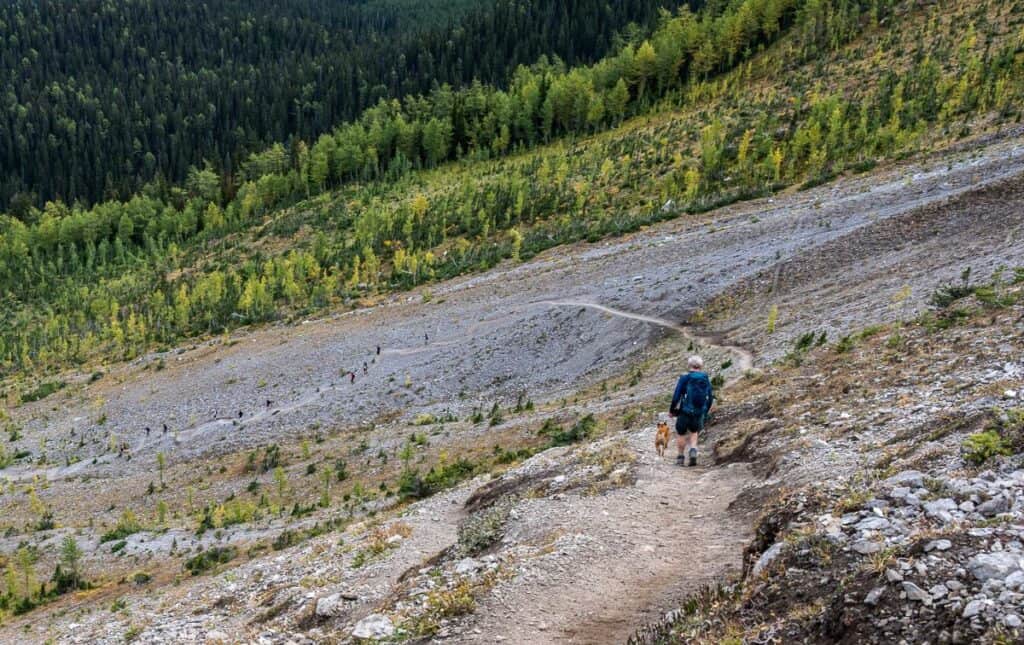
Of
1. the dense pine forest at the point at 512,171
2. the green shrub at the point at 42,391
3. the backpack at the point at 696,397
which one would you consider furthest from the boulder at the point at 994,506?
the green shrub at the point at 42,391

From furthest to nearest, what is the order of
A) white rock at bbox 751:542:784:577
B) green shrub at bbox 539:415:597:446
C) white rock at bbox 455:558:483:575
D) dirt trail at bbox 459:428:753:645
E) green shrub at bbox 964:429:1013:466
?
green shrub at bbox 539:415:597:446 → white rock at bbox 455:558:483:575 → dirt trail at bbox 459:428:753:645 → green shrub at bbox 964:429:1013:466 → white rock at bbox 751:542:784:577

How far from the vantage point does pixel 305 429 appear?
39.0m

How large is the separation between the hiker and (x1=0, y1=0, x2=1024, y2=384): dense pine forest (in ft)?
143

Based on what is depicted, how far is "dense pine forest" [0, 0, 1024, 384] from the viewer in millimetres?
66938

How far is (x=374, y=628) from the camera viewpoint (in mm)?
10453

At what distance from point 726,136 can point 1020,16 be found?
34.4m

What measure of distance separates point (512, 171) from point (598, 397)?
71.9m

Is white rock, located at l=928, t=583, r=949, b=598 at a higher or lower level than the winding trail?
higher

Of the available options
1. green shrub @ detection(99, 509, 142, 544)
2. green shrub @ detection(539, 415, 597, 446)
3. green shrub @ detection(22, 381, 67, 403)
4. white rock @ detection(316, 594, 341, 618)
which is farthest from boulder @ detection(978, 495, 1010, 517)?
green shrub @ detection(22, 381, 67, 403)

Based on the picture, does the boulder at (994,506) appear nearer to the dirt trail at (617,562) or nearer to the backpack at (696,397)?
the dirt trail at (617,562)

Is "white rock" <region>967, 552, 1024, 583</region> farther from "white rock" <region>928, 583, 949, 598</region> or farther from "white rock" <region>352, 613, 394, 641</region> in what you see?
"white rock" <region>352, 613, 394, 641</region>

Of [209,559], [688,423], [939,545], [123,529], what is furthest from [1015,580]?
[123,529]

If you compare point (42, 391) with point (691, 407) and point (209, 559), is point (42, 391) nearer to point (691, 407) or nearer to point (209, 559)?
point (209, 559)

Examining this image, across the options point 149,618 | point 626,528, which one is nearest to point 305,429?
point 149,618
